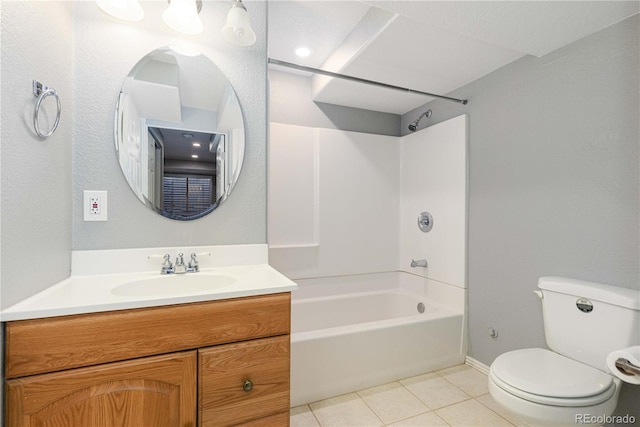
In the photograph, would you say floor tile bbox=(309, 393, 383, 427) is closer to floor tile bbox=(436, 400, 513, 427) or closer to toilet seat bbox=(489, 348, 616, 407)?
floor tile bbox=(436, 400, 513, 427)

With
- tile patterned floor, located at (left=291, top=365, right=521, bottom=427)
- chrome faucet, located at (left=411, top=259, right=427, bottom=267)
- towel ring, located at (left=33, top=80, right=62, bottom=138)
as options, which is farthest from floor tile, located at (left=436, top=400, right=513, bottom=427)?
towel ring, located at (left=33, top=80, right=62, bottom=138)

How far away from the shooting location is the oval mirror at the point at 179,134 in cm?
138

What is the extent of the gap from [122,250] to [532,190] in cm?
238

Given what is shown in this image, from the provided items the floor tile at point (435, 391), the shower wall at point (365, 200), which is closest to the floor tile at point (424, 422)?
the floor tile at point (435, 391)

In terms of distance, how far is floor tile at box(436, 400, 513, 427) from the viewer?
1649 mm

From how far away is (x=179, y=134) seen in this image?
149cm

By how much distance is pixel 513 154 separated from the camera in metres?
2.01

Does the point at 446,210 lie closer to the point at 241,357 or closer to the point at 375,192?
the point at 375,192

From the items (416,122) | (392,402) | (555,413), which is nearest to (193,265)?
(392,402)

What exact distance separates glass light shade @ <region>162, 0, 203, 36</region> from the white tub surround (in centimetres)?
102

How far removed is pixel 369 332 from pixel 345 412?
1.57 feet

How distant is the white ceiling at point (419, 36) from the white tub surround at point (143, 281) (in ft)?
4.46

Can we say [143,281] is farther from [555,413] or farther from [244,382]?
[555,413]

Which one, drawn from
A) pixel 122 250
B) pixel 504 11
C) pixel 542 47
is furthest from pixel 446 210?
pixel 122 250
